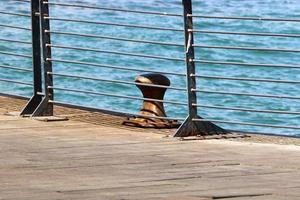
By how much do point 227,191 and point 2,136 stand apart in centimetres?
312

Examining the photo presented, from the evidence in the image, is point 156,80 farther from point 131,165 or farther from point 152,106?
point 131,165

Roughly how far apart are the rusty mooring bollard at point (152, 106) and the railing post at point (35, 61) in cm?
94

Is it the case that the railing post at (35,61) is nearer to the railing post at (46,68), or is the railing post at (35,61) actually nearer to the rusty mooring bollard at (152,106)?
the railing post at (46,68)

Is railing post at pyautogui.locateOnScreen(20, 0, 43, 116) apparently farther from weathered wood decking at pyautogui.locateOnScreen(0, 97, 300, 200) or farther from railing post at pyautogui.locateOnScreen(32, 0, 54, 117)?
weathered wood decking at pyautogui.locateOnScreen(0, 97, 300, 200)

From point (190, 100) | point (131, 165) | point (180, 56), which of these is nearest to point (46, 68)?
point (190, 100)

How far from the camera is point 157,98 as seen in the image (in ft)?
40.7

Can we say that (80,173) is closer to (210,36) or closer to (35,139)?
(35,139)

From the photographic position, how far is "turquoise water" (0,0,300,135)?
75.8ft

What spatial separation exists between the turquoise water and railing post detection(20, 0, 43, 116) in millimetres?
6688

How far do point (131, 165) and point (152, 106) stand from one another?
8.08ft

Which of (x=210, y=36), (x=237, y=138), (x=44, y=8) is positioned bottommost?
(x=210, y=36)

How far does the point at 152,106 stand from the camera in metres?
12.4

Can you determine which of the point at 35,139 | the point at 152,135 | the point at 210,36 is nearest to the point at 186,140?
the point at 152,135

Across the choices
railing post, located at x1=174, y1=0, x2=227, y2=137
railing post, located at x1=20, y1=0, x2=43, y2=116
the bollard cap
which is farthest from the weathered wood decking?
the bollard cap
